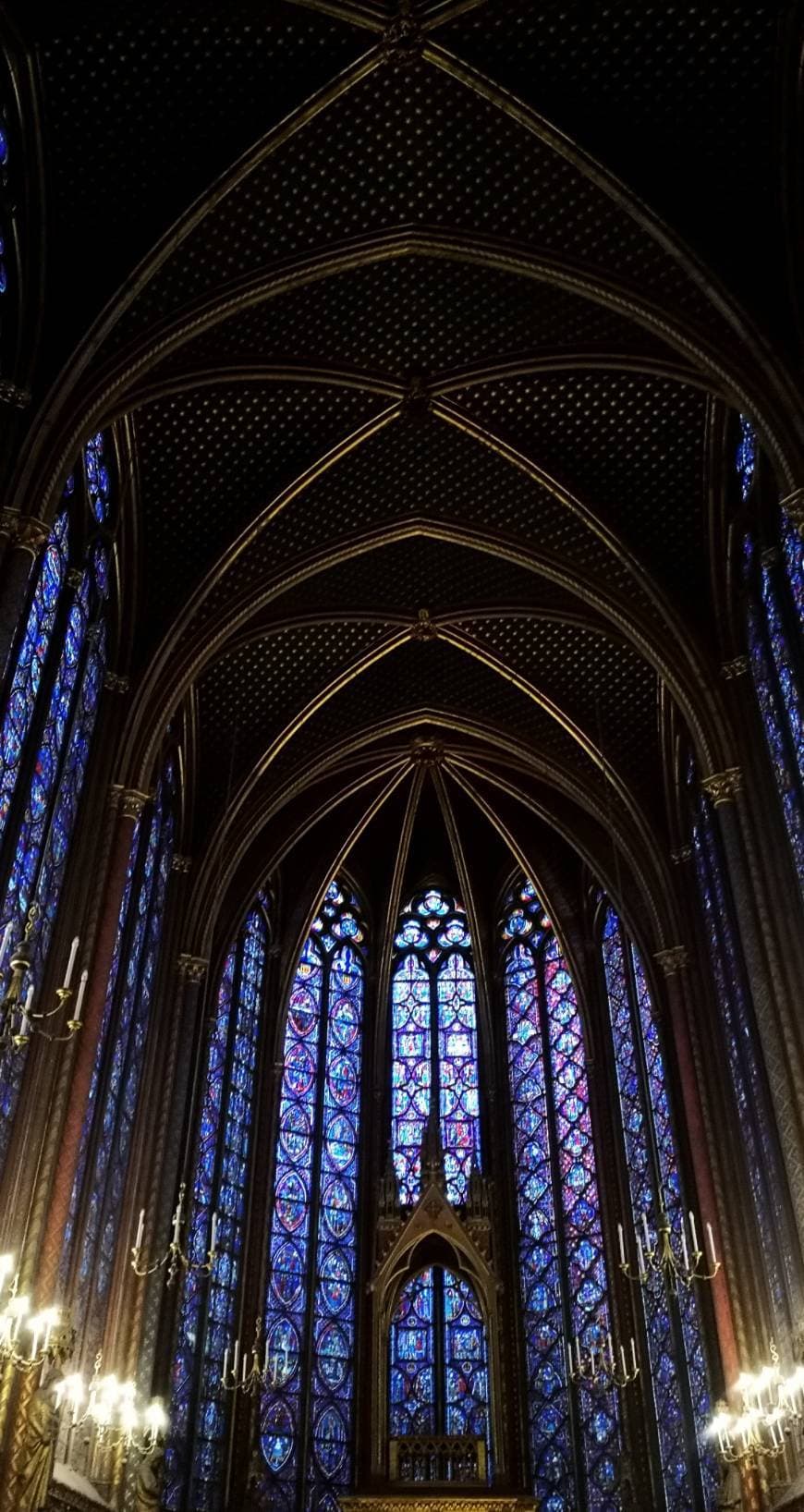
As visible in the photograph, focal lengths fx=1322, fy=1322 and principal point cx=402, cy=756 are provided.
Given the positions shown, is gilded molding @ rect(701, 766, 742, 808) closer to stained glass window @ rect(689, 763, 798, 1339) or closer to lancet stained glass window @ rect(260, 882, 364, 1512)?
stained glass window @ rect(689, 763, 798, 1339)

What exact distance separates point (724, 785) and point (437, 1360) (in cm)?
1026

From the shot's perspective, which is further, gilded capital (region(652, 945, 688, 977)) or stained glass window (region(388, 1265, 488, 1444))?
stained glass window (region(388, 1265, 488, 1444))

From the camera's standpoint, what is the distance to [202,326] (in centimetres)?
1491

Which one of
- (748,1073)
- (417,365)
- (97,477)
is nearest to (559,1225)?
(748,1073)

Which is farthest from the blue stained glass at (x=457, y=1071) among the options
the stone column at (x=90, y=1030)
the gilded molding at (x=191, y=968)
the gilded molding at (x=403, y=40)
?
the gilded molding at (x=403, y=40)

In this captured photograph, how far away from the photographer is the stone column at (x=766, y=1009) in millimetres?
13328

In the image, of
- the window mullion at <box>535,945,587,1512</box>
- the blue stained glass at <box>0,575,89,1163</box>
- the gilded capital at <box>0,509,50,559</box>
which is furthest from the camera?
the window mullion at <box>535,945,587,1512</box>

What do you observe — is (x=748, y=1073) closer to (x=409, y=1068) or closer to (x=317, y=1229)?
(x=317, y=1229)

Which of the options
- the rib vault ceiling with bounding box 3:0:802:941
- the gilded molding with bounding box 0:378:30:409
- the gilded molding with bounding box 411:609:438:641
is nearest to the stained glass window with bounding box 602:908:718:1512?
the rib vault ceiling with bounding box 3:0:802:941

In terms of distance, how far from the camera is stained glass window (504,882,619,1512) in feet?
63.3

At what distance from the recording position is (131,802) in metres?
16.5

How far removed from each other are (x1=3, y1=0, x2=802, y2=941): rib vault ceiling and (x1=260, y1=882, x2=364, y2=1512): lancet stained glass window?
9.74ft

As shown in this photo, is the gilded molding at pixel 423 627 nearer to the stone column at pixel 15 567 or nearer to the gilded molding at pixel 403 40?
the stone column at pixel 15 567

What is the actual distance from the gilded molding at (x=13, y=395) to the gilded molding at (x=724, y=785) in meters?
9.05
